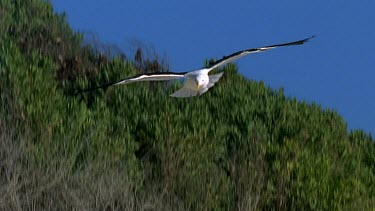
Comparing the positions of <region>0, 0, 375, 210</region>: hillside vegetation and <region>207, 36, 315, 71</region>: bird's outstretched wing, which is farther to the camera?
<region>207, 36, 315, 71</region>: bird's outstretched wing

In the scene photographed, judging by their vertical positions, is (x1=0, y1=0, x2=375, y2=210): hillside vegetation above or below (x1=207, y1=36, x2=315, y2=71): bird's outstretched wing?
below

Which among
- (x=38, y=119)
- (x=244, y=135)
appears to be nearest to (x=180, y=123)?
(x=244, y=135)

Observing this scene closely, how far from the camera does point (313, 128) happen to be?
17.0 m

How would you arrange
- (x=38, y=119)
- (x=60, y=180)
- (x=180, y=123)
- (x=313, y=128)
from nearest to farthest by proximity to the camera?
1. (x=60, y=180)
2. (x=38, y=119)
3. (x=180, y=123)
4. (x=313, y=128)

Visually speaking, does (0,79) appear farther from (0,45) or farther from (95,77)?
(95,77)

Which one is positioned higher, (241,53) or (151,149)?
(241,53)

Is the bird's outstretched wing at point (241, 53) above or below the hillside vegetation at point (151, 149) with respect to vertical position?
above

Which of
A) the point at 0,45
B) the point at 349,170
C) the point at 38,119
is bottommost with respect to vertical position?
the point at 349,170

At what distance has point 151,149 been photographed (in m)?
14.3

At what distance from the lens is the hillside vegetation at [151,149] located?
41.1ft

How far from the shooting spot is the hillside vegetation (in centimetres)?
1252

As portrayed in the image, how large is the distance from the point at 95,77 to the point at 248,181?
159 inches

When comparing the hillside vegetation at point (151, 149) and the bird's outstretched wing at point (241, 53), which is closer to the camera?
the hillside vegetation at point (151, 149)

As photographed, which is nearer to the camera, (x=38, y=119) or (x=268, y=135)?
(x=38, y=119)
